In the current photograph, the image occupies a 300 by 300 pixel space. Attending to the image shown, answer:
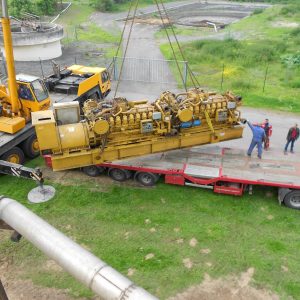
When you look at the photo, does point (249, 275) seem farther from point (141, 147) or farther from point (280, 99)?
point (280, 99)

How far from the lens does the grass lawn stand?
29.6 ft

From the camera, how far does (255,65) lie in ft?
86.3

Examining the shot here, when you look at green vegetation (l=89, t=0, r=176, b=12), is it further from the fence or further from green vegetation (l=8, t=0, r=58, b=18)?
the fence

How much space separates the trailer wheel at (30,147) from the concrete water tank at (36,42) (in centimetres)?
1532

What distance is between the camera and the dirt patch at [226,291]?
27.7ft

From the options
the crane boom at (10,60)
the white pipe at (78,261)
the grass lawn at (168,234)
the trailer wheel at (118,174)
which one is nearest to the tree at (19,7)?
the crane boom at (10,60)

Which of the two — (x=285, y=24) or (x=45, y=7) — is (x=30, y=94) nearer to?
(x=45, y=7)

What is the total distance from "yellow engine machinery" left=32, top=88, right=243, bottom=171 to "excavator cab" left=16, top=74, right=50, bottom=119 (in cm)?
228

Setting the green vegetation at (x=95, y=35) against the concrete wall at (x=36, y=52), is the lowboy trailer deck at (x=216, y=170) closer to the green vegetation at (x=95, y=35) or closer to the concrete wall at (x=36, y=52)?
the concrete wall at (x=36, y=52)

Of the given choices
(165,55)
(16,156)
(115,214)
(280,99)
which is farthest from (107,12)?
(115,214)

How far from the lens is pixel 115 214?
1118 cm

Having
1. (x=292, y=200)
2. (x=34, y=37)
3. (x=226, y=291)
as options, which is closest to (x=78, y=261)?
(x=226, y=291)

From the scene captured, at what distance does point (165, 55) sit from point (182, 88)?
24.8 ft

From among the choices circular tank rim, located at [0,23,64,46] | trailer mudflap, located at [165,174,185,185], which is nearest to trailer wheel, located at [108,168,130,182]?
trailer mudflap, located at [165,174,185,185]
